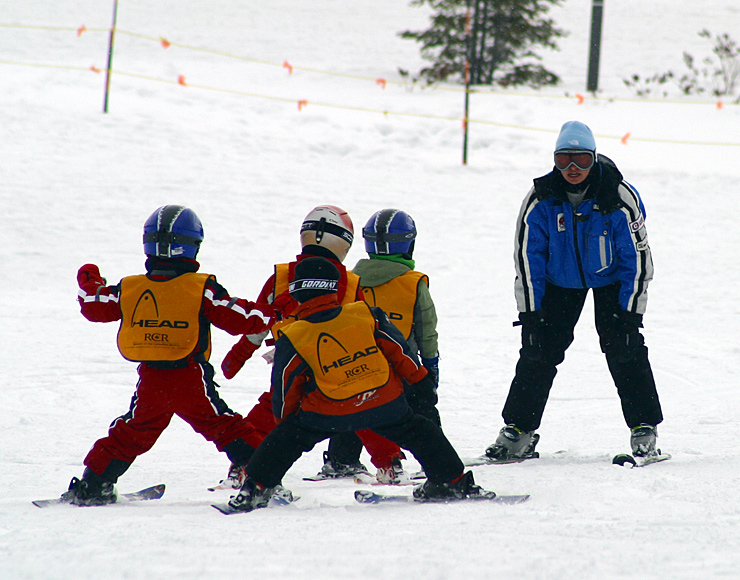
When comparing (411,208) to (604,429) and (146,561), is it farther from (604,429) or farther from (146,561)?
(146,561)

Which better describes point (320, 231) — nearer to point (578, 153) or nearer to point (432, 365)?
point (432, 365)

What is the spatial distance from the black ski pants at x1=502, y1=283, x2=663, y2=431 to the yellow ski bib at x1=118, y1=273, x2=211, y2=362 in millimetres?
1782

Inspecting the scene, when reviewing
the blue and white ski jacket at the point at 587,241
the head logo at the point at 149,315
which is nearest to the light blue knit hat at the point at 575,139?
the blue and white ski jacket at the point at 587,241

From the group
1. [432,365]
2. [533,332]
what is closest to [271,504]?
[432,365]

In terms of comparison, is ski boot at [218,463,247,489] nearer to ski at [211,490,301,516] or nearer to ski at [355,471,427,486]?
ski at [211,490,301,516]

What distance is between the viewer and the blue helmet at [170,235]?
11.7ft

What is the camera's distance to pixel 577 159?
387cm

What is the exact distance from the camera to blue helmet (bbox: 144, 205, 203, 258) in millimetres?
3570

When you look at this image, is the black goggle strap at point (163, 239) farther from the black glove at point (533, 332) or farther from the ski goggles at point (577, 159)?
the ski goggles at point (577, 159)

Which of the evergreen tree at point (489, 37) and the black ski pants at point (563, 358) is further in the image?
the evergreen tree at point (489, 37)

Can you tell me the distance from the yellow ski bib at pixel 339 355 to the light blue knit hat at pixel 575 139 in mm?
1486

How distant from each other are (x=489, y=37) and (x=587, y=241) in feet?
51.7

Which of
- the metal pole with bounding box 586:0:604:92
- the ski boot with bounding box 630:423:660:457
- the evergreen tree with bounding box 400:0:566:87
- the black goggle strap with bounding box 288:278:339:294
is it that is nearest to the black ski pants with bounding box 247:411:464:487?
the black goggle strap with bounding box 288:278:339:294

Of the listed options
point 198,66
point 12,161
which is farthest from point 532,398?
point 198,66
